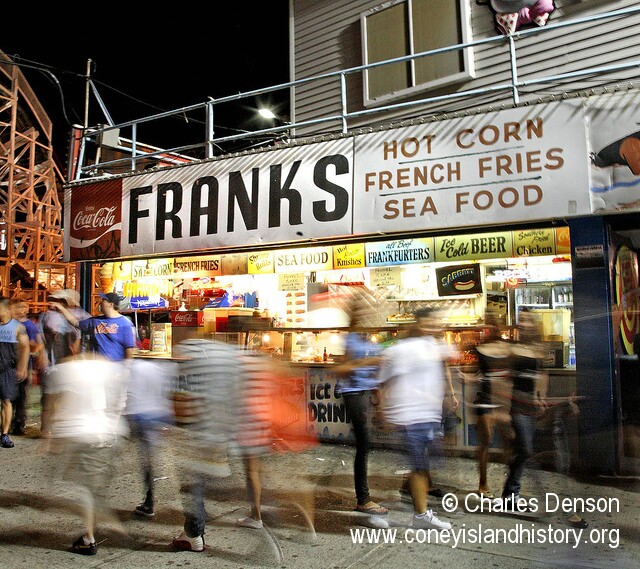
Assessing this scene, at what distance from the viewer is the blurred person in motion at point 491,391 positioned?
216 inches

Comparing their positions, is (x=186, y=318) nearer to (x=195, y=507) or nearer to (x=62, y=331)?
(x=62, y=331)

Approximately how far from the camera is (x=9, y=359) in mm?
7832

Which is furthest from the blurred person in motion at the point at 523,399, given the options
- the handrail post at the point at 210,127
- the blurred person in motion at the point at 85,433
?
the handrail post at the point at 210,127

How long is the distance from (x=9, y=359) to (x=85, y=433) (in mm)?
4315

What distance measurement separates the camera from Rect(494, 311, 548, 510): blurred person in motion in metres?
5.14

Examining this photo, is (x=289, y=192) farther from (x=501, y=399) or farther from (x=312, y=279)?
(x=501, y=399)

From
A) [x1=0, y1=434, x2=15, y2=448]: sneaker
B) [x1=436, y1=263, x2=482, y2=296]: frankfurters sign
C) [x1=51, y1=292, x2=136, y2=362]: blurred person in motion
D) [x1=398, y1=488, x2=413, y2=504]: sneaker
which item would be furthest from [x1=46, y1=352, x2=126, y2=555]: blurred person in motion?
[x1=436, y1=263, x2=482, y2=296]: frankfurters sign

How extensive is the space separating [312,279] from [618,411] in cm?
549

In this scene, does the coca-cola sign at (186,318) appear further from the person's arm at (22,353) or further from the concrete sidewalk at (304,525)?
the concrete sidewalk at (304,525)

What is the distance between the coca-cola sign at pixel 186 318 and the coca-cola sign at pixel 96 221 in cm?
166

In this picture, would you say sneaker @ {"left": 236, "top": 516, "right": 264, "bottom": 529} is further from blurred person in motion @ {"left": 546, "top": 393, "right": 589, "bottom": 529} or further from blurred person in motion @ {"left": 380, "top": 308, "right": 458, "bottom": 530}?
blurred person in motion @ {"left": 546, "top": 393, "right": 589, "bottom": 529}

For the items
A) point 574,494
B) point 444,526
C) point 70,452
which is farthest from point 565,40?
point 70,452

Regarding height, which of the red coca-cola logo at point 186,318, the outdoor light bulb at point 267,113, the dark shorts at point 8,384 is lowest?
the dark shorts at point 8,384

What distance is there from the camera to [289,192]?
26.2 feet
